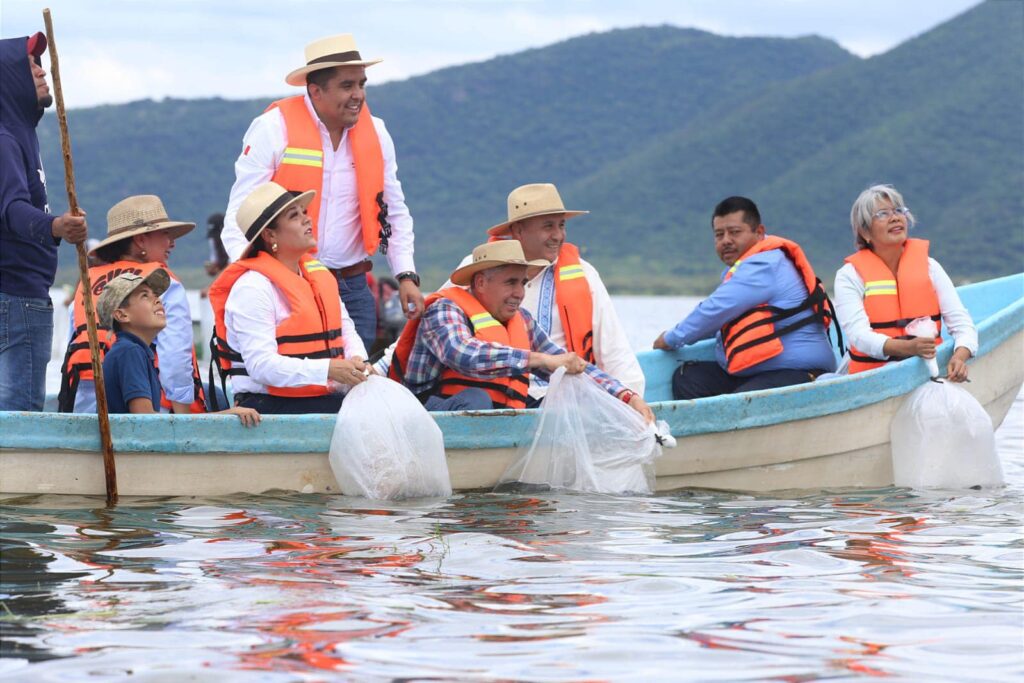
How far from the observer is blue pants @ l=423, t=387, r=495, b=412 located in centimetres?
719

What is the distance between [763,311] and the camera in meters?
8.16

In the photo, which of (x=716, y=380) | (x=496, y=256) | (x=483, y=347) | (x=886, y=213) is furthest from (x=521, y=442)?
(x=886, y=213)

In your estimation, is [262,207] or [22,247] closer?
[22,247]

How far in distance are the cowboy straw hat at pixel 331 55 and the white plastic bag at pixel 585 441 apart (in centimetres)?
198

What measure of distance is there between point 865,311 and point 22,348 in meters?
4.46

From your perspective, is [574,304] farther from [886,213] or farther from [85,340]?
[85,340]

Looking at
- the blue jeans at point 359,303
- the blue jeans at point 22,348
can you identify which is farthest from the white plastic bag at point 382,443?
the blue jeans at point 22,348

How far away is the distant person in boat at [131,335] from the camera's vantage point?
6.55 m

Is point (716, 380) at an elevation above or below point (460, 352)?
below

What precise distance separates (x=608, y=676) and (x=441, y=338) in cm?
340

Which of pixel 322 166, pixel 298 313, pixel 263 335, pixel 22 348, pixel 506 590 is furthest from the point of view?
pixel 322 166

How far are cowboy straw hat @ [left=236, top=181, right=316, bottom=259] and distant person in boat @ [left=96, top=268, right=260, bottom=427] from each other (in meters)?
0.44

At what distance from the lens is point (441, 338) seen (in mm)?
7121

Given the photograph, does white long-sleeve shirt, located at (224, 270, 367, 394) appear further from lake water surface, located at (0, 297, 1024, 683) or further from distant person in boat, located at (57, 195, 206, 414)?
distant person in boat, located at (57, 195, 206, 414)
